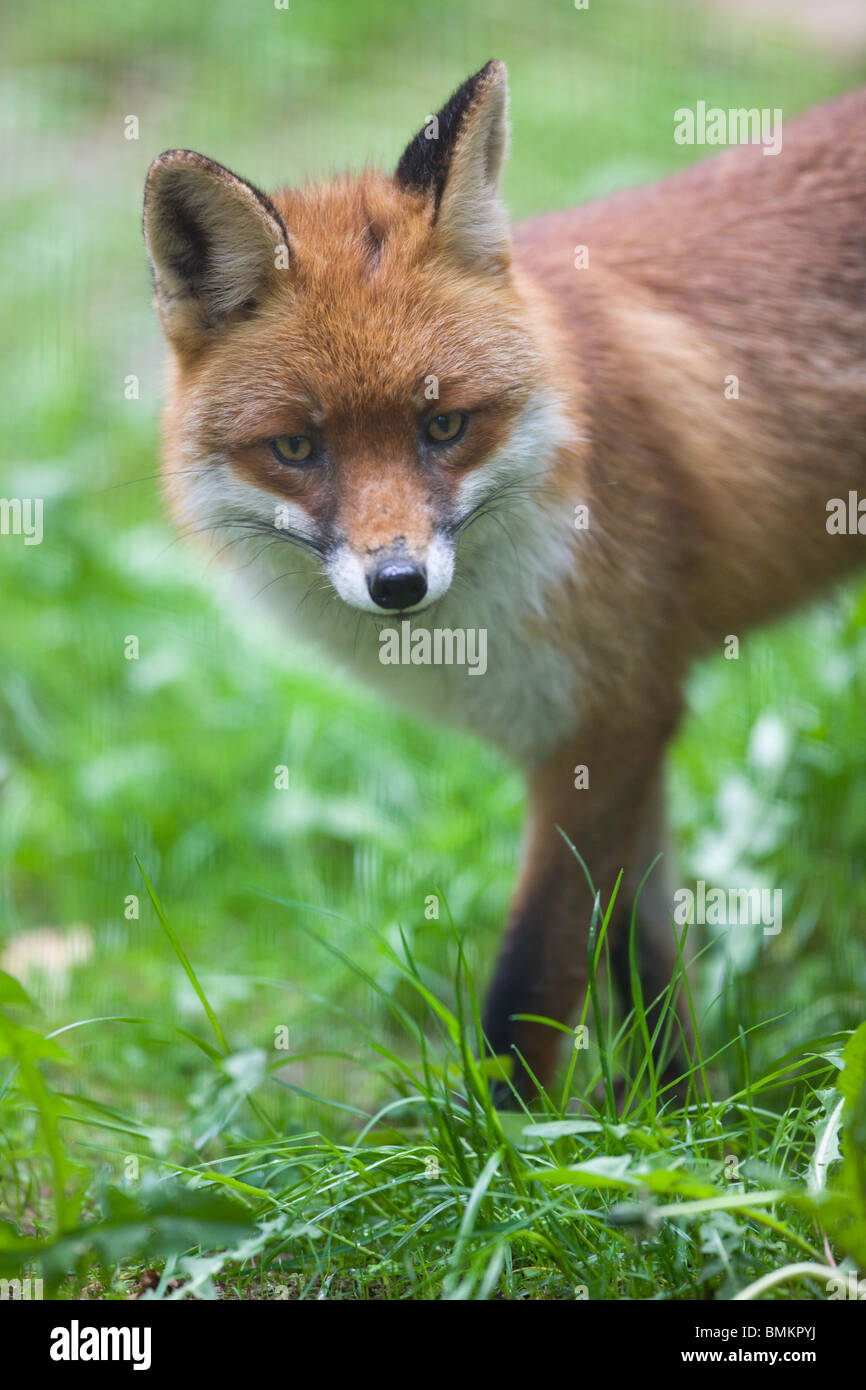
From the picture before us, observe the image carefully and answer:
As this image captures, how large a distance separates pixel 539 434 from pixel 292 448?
0.64m

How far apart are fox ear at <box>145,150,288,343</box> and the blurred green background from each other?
2.04 feet

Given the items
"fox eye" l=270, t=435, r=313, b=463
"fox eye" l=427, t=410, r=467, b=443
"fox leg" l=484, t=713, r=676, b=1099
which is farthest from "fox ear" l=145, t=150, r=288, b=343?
"fox leg" l=484, t=713, r=676, b=1099

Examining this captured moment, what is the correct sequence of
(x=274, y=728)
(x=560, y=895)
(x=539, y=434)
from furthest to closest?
(x=274, y=728)
(x=560, y=895)
(x=539, y=434)

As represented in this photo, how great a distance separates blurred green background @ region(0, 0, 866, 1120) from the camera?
14.3 ft

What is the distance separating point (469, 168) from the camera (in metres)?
3.11

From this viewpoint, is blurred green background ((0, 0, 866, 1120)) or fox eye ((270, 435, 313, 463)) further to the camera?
blurred green background ((0, 0, 866, 1120))

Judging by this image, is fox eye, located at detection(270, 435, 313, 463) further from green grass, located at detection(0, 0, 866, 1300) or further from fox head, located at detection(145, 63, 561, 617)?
green grass, located at detection(0, 0, 866, 1300)

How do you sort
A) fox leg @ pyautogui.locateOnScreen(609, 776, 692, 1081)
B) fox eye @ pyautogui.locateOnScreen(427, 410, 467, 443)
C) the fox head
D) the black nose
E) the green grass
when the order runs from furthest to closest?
1. fox leg @ pyautogui.locateOnScreen(609, 776, 692, 1081)
2. fox eye @ pyautogui.locateOnScreen(427, 410, 467, 443)
3. the fox head
4. the black nose
5. the green grass

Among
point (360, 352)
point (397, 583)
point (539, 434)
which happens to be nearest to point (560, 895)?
point (397, 583)

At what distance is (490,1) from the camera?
9430 mm

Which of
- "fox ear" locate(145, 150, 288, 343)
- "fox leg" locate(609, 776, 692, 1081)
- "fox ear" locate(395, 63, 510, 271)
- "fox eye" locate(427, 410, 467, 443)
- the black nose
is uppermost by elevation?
"fox ear" locate(395, 63, 510, 271)

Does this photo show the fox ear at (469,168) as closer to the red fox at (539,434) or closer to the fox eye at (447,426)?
the red fox at (539,434)

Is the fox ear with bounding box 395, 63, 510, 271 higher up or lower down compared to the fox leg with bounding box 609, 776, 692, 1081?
higher up

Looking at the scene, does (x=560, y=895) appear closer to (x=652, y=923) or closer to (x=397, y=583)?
(x=652, y=923)
